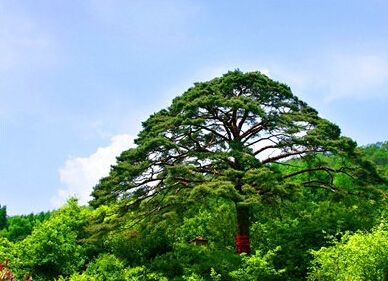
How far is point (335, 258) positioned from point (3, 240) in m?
16.7


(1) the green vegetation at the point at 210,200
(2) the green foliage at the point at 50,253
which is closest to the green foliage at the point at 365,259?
(1) the green vegetation at the point at 210,200

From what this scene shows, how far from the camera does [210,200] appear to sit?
22938 millimetres

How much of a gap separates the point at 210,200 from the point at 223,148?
2596 mm

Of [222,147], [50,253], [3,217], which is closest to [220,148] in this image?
[222,147]

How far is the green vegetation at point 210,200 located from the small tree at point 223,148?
5cm

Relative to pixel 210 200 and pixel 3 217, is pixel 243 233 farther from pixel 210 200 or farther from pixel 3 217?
pixel 3 217

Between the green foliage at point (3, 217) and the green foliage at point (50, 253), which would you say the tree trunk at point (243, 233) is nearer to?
the green foliage at point (50, 253)

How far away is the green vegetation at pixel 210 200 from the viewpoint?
19.5 m

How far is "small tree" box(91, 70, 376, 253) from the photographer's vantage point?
2053cm

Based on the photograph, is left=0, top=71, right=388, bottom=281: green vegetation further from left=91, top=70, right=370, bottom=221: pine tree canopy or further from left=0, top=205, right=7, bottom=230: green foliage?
left=0, top=205, right=7, bottom=230: green foliage

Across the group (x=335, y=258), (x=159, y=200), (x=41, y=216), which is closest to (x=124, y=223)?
(x=159, y=200)

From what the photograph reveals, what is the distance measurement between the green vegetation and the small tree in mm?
54

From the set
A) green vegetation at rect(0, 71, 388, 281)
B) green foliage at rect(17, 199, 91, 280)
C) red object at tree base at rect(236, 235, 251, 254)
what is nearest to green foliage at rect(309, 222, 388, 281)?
green vegetation at rect(0, 71, 388, 281)

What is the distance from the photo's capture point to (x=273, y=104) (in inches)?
977
